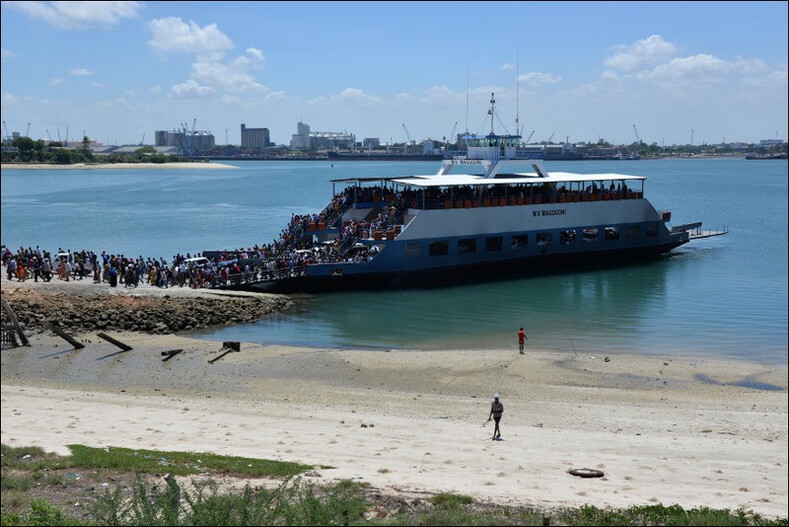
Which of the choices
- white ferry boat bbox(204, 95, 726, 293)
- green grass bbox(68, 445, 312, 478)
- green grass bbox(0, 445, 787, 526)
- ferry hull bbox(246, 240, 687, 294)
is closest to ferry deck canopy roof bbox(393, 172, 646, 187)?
white ferry boat bbox(204, 95, 726, 293)

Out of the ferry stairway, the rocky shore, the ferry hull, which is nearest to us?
the rocky shore

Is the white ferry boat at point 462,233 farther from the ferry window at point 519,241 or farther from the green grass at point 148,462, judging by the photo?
the green grass at point 148,462

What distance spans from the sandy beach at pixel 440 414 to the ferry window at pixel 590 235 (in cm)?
1993

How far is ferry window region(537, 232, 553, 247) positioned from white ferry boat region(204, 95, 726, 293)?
0.06 metres

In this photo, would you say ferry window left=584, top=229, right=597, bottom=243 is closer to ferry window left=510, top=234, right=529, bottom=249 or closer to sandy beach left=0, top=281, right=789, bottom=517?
ferry window left=510, top=234, right=529, bottom=249

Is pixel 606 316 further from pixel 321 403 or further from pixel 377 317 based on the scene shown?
pixel 321 403

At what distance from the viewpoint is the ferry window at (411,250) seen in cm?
3941

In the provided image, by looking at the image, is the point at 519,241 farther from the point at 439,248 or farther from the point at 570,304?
the point at 570,304

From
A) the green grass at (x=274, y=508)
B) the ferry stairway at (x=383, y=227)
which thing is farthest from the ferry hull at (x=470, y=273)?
the green grass at (x=274, y=508)

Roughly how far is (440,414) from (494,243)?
24.2 metres

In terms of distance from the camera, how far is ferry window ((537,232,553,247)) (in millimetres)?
44625

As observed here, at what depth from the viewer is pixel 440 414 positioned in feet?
64.6

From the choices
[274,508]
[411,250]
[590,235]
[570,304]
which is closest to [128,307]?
[411,250]

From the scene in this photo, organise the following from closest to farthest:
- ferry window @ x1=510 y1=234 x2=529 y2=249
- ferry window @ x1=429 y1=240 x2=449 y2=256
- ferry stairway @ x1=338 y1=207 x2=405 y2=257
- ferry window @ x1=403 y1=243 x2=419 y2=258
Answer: ferry window @ x1=403 y1=243 x2=419 y2=258
ferry stairway @ x1=338 y1=207 x2=405 y2=257
ferry window @ x1=429 y1=240 x2=449 y2=256
ferry window @ x1=510 y1=234 x2=529 y2=249
